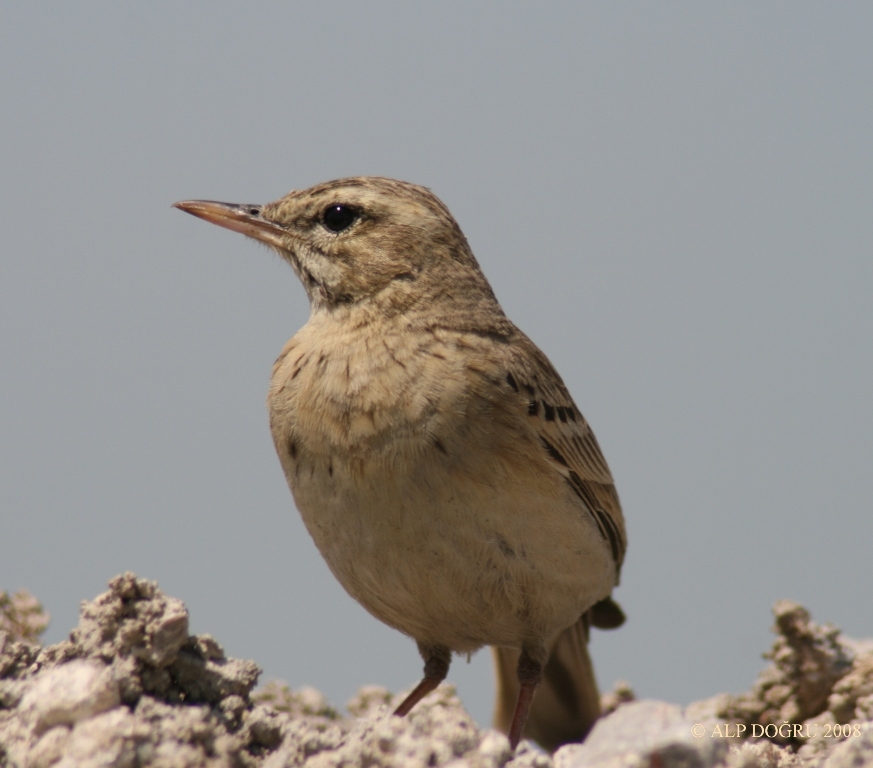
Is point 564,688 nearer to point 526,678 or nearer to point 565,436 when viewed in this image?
point 526,678

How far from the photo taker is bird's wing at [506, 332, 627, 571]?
6.09m

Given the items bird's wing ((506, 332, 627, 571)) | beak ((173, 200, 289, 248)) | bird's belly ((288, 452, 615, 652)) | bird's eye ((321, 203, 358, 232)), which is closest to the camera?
bird's belly ((288, 452, 615, 652))

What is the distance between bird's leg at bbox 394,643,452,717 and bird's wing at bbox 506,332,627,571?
1.14 m

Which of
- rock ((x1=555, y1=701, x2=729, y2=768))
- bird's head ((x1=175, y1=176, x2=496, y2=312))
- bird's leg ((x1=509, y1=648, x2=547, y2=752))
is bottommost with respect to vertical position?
bird's leg ((x1=509, y1=648, x2=547, y2=752))

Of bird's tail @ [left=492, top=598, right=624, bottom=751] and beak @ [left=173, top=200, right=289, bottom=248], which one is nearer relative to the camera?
beak @ [left=173, top=200, right=289, bottom=248]

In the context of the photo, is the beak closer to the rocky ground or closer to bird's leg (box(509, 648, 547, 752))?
the rocky ground

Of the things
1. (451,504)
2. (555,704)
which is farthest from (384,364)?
(555,704)

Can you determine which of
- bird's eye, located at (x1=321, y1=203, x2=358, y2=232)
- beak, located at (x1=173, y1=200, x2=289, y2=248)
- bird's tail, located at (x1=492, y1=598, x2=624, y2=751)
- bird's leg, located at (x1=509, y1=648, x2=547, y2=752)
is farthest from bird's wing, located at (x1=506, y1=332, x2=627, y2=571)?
beak, located at (x1=173, y1=200, x2=289, y2=248)

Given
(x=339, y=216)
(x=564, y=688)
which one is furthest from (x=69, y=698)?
(x=564, y=688)

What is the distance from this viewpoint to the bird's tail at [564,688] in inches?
298

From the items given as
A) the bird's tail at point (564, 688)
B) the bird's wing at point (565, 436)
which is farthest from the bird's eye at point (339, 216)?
the bird's tail at point (564, 688)

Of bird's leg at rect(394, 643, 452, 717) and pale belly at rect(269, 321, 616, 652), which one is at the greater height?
pale belly at rect(269, 321, 616, 652)

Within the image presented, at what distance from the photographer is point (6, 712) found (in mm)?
4543

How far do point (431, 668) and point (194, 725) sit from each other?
8.14 feet
